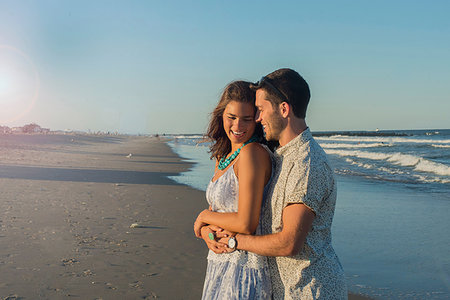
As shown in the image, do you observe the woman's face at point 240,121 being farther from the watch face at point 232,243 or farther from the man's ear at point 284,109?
the watch face at point 232,243

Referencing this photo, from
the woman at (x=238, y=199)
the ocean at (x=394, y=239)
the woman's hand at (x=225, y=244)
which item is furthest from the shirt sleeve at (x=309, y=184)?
the ocean at (x=394, y=239)

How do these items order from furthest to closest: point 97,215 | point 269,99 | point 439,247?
point 97,215 < point 439,247 < point 269,99

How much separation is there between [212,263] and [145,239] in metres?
4.25

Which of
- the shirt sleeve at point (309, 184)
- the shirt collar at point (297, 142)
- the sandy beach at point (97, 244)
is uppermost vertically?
the shirt collar at point (297, 142)

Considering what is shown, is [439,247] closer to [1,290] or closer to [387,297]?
[387,297]

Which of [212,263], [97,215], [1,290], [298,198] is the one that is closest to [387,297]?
[212,263]

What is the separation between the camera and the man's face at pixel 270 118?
2117mm

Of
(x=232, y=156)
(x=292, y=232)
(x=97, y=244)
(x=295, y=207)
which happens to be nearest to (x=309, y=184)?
(x=295, y=207)

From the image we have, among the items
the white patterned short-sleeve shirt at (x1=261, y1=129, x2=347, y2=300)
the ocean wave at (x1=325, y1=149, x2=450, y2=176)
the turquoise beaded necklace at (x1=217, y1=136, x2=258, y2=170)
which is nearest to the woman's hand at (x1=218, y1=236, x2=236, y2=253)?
the white patterned short-sleeve shirt at (x1=261, y1=129, x2=347, y2=300)

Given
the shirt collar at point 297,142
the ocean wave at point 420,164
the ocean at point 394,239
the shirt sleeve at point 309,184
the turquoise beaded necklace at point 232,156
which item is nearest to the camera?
the shirt sleeve at point 309,184

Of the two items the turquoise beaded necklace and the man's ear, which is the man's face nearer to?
the man's ear

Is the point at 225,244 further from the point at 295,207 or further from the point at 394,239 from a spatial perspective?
the point at 394,239

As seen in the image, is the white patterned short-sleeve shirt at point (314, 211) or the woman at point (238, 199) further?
the woman at point (238, 199)

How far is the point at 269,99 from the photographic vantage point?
2.13 meters
